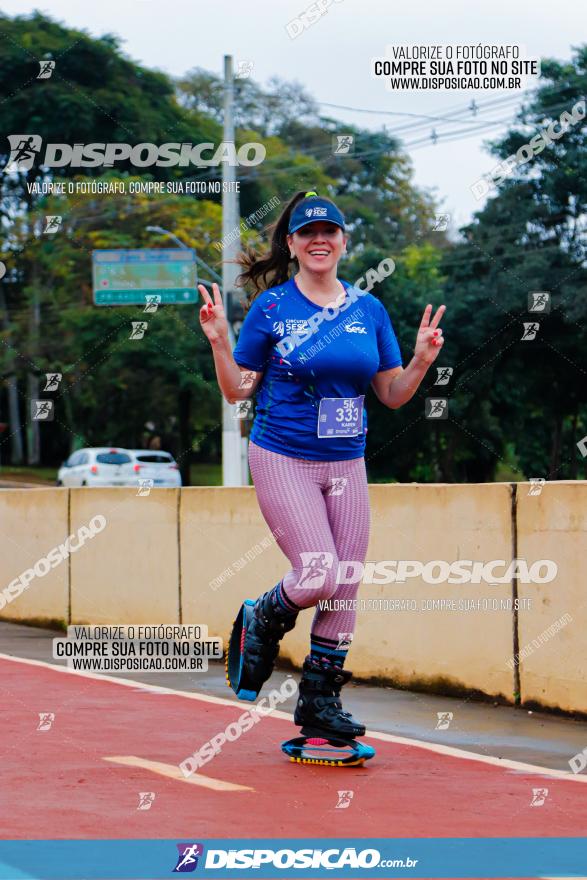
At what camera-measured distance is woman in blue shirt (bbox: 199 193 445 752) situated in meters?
5.99

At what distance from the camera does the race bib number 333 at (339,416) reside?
6031mm

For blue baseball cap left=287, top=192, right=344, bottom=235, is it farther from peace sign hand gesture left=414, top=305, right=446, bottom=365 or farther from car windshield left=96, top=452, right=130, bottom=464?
car windshield left=96, top=452, right=130, bottom=464

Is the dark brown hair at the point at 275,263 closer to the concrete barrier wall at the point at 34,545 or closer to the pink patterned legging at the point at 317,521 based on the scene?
the pink patterned legging at the point at 317,521

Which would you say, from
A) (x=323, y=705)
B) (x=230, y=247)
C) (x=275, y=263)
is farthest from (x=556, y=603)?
(x=230, y=247)

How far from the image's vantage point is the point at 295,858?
14.2 ft

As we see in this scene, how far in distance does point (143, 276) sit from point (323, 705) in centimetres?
3272

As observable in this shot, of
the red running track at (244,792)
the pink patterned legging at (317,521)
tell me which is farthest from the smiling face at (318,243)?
the red running track at (244,792)

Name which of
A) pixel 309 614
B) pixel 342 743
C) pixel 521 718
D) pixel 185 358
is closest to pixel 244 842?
pixel 342 743

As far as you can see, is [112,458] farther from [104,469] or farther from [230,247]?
[230,247]

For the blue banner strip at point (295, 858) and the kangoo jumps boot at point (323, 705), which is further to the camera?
the kangoo jumps boot at point (323, 705)

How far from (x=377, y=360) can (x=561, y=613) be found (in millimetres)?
2095

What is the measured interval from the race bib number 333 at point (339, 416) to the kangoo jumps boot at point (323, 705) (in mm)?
825

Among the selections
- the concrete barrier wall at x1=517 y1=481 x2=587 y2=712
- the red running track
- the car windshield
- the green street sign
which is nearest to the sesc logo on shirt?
the red running track

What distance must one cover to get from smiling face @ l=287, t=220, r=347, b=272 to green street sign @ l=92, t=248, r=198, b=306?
3000 centimetres
